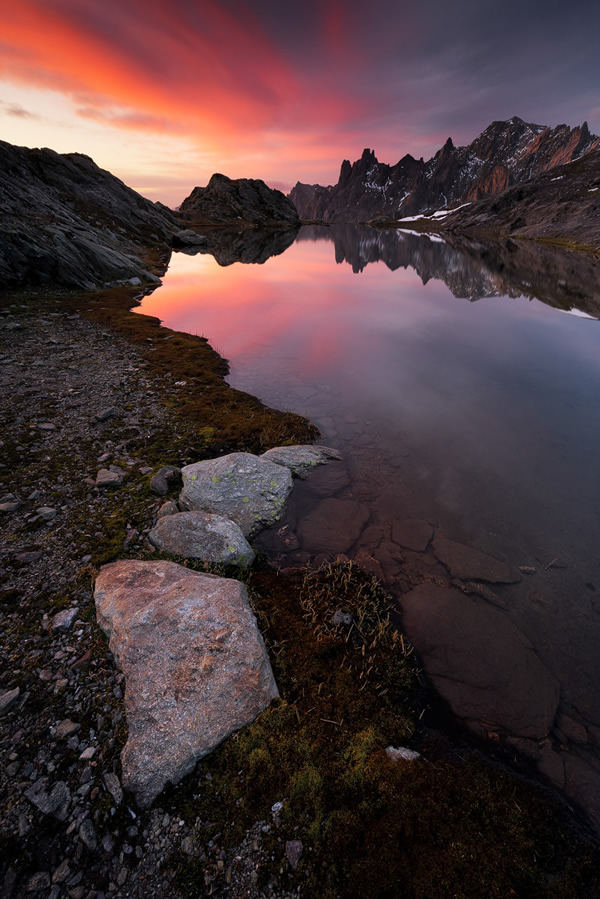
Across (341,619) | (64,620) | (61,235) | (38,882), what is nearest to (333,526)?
(341,619)

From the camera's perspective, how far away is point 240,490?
35.6 ft

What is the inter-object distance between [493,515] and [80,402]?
54.6 feet

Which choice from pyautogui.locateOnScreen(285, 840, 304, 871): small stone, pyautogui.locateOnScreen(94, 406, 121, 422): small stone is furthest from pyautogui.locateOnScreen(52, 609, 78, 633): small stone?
pyautogui.locateOnScreen(94, 406, 121, 422): small stone

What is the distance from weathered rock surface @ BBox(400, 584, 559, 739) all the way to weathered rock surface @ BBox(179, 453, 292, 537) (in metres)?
4.43

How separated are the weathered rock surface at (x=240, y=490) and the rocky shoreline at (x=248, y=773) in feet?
4.54

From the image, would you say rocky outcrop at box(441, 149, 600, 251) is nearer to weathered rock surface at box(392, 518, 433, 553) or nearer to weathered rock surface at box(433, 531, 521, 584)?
weathered rock surface at box(392, 518, 433, 553)

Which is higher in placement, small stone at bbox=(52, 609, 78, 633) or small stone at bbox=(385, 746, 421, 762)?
small stone at bbox=(385, 746, 421, 762)

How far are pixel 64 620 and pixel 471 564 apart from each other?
9.45m

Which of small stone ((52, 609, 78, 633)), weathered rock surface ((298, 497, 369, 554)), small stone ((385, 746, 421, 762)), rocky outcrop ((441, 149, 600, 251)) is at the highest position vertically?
rocky outcrop ((441, 149, 600, 251))

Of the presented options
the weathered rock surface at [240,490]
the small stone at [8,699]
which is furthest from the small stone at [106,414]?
the small stone at [8,699]

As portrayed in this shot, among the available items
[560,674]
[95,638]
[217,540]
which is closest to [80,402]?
[217,540]

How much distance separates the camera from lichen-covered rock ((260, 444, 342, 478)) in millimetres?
13086

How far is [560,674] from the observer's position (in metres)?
7.29

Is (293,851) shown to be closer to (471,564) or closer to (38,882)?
(38,882)
